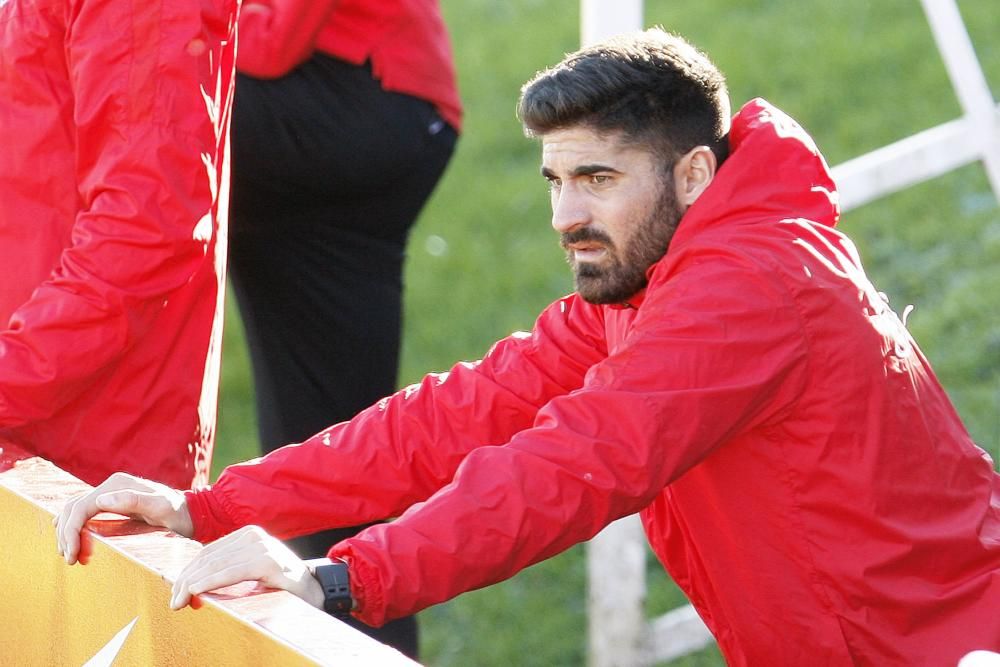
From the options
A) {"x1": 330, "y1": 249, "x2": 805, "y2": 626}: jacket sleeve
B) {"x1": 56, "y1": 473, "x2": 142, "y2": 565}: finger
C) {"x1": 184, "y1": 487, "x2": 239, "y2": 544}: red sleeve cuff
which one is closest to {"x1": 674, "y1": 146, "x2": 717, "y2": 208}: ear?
{"x1": 330, "y1": 249, "x2": 805, "y2": 626}: jacket sleeve

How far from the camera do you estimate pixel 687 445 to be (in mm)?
2148

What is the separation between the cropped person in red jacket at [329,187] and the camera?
3229mm

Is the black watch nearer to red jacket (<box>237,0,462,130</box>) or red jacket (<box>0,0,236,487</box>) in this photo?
red jacket (<box>0,0,236,487</box>)

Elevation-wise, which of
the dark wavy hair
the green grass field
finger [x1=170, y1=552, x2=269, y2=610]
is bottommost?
the green grass field

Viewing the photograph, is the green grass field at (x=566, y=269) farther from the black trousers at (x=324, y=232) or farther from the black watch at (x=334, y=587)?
the black watch at (x=334, y=587)

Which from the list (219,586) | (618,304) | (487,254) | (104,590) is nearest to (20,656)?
(104,590)

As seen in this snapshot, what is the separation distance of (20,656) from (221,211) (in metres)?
0.73

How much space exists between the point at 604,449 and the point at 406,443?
0.51 meters

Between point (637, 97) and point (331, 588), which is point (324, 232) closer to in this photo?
point (637, 97)

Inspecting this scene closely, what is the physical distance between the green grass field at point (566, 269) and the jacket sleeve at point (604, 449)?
2.47 metres

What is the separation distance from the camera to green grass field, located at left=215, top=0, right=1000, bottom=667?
4.96 metres

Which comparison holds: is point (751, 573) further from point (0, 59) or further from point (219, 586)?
point (0, 59)

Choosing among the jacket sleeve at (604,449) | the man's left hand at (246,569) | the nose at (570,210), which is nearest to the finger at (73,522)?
the man's left hand at (246,569)

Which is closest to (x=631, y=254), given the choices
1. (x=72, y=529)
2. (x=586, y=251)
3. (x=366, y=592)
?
(x=586, y=251)
